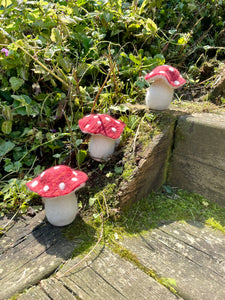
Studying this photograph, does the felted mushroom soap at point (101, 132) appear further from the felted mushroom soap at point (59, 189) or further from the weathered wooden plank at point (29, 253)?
the weathered wooden plank at point (29, 253)

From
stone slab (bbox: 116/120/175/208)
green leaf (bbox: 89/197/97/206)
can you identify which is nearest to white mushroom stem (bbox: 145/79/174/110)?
stone slab (bbox: 116/120/175/208)

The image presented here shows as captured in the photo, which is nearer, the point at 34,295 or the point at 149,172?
the point at 34,295

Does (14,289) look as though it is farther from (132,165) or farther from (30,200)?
(132,165)

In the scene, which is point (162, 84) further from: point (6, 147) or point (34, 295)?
point (34, 295)

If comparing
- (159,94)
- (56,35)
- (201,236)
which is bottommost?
(201,236)

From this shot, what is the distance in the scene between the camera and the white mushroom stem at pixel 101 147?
6.18 ft

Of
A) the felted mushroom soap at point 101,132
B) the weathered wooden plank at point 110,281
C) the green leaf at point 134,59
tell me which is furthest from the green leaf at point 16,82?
the weathered wooden plank at point 110,281

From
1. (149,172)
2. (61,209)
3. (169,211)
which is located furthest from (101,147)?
(169,211)

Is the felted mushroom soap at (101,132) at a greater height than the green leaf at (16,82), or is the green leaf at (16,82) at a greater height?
the green leaf at (16,82)

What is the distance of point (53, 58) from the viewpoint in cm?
233

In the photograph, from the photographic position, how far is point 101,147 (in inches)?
75.2

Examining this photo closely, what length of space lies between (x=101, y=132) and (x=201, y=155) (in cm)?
78

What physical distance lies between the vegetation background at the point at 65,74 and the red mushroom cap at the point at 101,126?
0.13 m

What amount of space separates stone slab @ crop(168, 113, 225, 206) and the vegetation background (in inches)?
15.3
